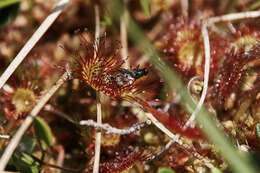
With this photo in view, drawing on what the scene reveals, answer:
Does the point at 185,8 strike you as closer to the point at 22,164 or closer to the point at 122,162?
the point at 122,162

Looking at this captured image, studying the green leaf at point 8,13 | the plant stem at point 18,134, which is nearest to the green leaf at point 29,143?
the plant stem at point 18,134

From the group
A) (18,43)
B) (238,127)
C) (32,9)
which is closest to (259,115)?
(238,127)

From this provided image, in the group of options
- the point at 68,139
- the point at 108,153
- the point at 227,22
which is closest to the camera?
the point at 108,153

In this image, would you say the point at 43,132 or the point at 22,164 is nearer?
the point at 22,164

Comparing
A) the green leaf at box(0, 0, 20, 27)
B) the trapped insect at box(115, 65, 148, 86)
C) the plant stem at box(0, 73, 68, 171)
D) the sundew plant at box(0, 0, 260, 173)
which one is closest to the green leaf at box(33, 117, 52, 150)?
the sundew plant at box(0, 0, 260, 173)

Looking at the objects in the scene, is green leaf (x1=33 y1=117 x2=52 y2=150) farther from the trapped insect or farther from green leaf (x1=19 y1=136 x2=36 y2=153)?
the trapped insect

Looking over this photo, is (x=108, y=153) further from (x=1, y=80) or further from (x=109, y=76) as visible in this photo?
(x=1, y=80)

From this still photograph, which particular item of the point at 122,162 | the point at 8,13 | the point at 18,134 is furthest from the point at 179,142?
the point at 8,13
